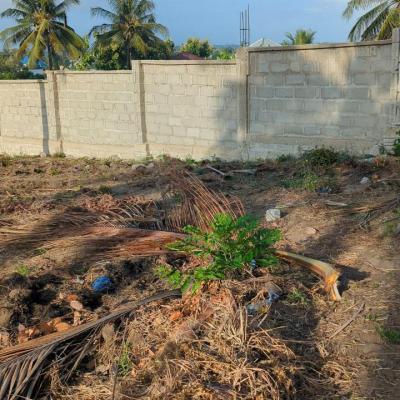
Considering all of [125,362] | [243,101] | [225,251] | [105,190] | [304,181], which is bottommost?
[125,362]

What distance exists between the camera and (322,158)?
340 inches

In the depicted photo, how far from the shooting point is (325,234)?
539 cm

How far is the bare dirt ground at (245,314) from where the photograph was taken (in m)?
2.99

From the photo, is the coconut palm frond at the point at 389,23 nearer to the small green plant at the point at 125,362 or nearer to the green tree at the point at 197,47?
the small green plant at the point at 125,362

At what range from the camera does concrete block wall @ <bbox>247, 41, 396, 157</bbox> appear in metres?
8.91

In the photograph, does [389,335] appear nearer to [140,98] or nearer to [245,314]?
[245,314]

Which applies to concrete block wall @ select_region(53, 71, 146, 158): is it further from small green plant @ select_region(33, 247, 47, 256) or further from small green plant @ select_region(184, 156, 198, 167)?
small green plant @ select_region(33, 247, 47, 256)

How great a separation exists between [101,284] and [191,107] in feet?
24.4

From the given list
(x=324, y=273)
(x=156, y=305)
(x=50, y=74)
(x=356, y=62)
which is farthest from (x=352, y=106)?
(x=50, y=74)

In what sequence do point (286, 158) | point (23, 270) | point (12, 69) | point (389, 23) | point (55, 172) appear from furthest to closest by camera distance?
point (12, 69) < point (389, 23) < point (55, 172) < point (286, 158) < point (23, 270)

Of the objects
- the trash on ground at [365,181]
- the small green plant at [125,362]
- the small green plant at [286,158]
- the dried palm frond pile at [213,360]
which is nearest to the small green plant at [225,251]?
the dried palm frond pile at [213,360]

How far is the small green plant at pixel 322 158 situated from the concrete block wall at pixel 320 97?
78cm

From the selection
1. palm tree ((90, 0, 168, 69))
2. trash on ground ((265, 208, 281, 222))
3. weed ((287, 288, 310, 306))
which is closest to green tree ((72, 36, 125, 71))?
palm tree ((90, 0, 168, 69))

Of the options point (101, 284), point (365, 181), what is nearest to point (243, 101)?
point (365, 181)
